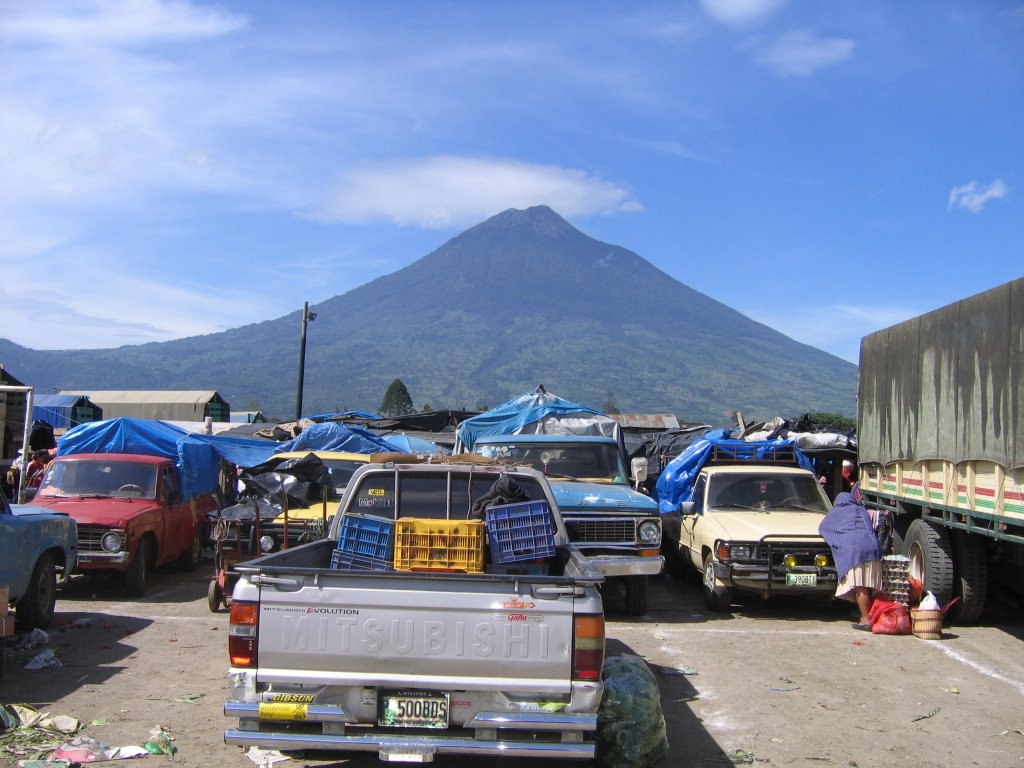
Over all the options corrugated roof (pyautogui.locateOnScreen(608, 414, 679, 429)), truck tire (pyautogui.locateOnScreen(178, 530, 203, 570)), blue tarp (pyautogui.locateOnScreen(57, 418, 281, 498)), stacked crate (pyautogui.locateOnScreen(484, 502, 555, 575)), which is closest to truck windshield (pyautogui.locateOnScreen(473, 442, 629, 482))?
truck tire (pyautogui.locateOnScreen(178, 530, 203, 570))

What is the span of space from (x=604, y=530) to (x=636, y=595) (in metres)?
0.85

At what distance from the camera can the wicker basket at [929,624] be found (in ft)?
31.4

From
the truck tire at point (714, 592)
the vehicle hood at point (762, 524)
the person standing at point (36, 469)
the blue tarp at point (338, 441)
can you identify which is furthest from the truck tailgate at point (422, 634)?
the person standing at point (36, 469)

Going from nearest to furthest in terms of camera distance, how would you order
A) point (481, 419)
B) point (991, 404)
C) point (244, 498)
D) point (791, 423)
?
point (991, 404) < point (244, 498) < point (481, 419) < point (791, 423)

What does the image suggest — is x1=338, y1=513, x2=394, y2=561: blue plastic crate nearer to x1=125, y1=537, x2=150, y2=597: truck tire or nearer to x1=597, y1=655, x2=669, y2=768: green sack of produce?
x1=597, y1=655, x2=669, y2=768: green sack of produce

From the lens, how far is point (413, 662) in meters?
4.82

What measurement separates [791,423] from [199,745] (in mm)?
15847

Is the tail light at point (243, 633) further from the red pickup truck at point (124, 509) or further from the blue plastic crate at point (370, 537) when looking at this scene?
the red pickup truck at point (124, 509)

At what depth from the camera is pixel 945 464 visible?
9688 mm

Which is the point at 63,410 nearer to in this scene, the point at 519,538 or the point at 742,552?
the point at 742,552

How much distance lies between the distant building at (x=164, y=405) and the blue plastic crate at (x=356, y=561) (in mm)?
58725

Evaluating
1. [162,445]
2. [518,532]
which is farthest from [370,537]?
[162,445]

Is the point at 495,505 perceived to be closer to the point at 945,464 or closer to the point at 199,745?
the point at 199,745

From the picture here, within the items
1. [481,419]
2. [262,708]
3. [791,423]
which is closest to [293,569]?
[262,708]
